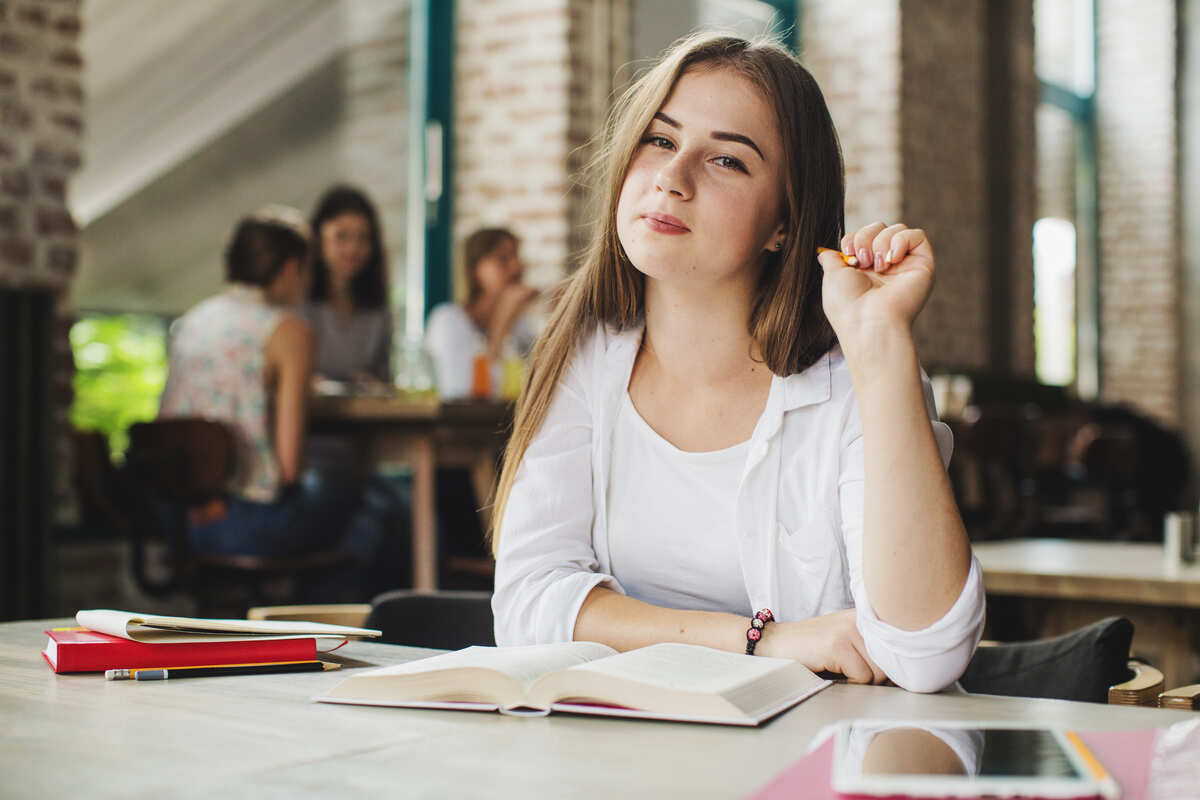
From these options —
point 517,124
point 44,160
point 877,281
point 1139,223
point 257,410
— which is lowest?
point 257,410

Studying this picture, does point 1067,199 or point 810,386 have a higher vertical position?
point 1067,199

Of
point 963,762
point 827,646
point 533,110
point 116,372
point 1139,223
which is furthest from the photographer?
point 1139,223

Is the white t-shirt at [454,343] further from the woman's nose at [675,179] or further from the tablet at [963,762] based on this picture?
the tablet at [963,762]

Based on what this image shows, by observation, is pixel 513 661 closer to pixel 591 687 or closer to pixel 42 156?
pixel 591 687

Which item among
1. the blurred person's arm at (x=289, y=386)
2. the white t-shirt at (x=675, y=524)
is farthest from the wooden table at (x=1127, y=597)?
the blurred person's arm at (x=289, y=386)

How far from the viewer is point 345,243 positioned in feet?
14.3

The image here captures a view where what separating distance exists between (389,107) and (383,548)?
6.12 ft

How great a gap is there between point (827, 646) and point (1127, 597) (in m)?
1.35

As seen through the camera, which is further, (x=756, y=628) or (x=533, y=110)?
(x=533, y=110)

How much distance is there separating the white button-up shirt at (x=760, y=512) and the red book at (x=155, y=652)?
0.30 metres

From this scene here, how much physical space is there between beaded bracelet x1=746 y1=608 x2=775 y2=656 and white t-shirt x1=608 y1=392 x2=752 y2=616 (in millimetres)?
139

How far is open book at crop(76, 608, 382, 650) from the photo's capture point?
1070 mm

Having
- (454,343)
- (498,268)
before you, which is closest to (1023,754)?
(454,343)

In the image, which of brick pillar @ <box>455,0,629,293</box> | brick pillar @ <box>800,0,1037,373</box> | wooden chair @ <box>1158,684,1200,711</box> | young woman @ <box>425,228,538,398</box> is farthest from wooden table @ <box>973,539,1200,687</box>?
brick pillar @ <box>800,0,1037,373</box>
